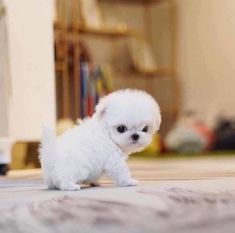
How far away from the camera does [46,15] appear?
2.04m

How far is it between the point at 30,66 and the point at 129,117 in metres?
0.87

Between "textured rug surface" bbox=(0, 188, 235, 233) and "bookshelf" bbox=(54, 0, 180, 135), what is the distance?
7.85ft

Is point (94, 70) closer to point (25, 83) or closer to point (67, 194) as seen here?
point (25, 83)

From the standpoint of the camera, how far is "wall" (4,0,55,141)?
192cm

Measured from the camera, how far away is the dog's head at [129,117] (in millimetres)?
1187

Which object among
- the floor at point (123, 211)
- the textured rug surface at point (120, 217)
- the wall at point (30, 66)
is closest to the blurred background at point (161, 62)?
the wall at point (30, 66)

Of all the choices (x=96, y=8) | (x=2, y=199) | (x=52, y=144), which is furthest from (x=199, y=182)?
(x=96, y=8)

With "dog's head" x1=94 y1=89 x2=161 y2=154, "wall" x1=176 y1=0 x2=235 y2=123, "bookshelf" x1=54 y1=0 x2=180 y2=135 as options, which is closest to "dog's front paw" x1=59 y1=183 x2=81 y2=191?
"dog's head" x1=94 y1=89 x2=161 y2=154

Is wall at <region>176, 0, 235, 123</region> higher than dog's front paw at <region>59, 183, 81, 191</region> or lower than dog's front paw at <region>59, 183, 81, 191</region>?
higher

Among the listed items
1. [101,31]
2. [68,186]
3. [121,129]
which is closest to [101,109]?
[121,129]

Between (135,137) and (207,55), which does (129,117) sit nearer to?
(135,137)

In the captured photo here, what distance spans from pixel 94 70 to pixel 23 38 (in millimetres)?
1493

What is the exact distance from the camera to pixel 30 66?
1980mm

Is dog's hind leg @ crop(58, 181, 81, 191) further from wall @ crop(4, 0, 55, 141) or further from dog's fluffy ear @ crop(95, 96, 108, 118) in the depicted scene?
wall @ crop(4, 0, 55, 141)
